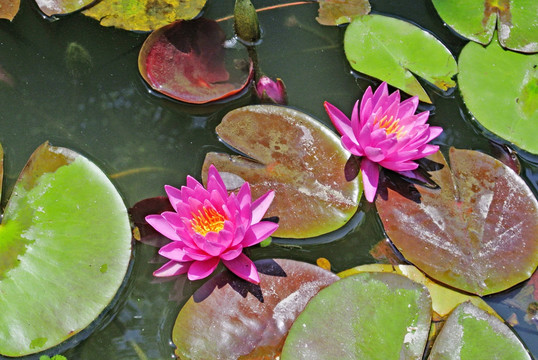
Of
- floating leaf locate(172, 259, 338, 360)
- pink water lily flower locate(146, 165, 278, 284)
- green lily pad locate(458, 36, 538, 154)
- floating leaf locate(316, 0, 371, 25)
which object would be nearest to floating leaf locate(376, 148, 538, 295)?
green lily pad locate(458, 36, 538, 154)

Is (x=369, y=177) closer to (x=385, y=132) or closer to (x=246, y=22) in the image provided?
(x=385, y=132)

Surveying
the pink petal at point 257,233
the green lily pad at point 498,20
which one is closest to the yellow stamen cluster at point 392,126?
the pink petal at point 257,233

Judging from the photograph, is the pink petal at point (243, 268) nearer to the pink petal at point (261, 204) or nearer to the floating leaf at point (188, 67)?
the pink petal at point (261, 204)

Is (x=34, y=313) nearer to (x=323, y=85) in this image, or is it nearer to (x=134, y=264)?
(x=134, y=264)

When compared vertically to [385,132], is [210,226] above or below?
below

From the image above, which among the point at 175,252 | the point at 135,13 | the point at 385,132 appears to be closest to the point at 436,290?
the point at 385,132

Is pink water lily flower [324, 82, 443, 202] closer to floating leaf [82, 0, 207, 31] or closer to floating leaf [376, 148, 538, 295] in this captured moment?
floating leaf [376, 148, 538, 295]
